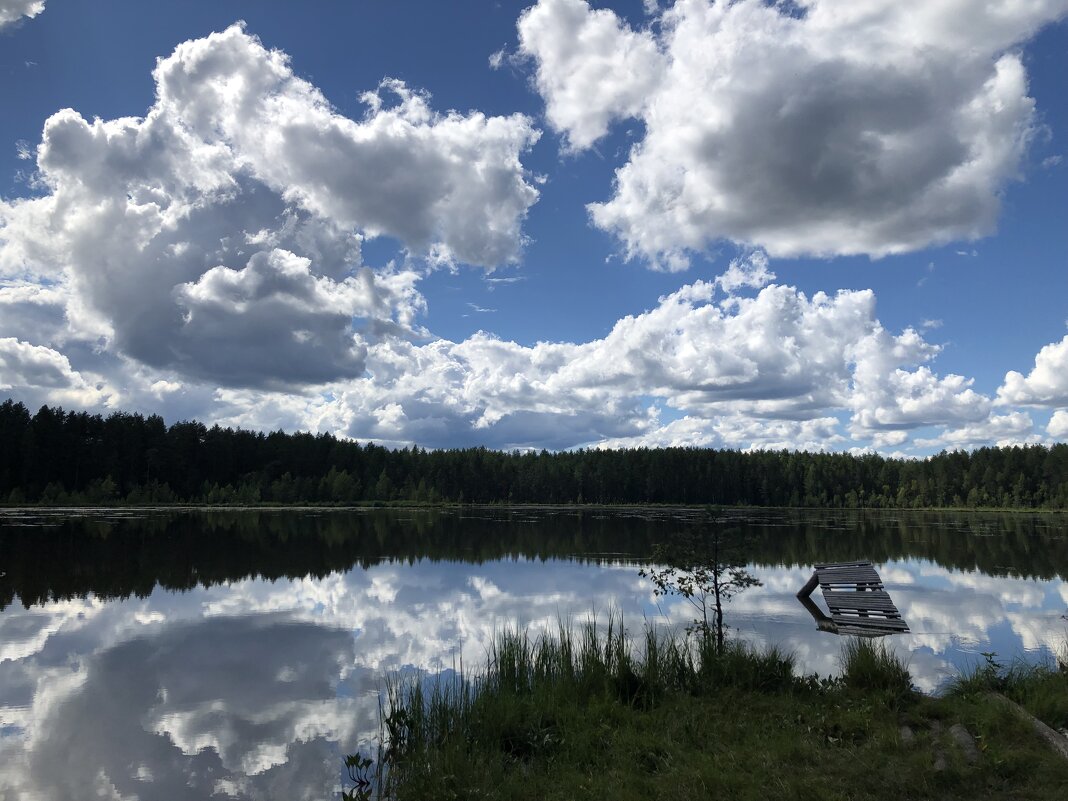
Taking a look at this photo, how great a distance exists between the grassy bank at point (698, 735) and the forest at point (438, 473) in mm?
110590

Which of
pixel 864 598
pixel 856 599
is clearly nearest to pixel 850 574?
pixel 864 598

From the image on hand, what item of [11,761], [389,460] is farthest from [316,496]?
[11,761]

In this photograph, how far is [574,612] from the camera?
23.8 m

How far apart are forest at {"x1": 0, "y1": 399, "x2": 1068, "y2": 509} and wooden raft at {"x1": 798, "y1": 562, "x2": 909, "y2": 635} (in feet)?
353

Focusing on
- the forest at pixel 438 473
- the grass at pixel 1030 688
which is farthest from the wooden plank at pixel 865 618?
the forest at pixel 438 473

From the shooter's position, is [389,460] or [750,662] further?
[389,460]

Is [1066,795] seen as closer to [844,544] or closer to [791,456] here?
[844,544]

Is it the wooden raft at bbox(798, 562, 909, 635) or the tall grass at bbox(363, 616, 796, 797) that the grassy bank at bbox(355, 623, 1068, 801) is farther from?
the wooden raft at bbox(798, 562, 909, 635)

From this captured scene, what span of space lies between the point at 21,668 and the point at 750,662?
16402mm

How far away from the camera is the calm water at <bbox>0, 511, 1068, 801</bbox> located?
1167cm

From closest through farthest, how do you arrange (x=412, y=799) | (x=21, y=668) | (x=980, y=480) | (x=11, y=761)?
1. (x=412, y=799)
2. (x=11, y=761)
3. (x=21, y=668)
4. (x=980, y=480)

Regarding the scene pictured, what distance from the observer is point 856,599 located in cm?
2420

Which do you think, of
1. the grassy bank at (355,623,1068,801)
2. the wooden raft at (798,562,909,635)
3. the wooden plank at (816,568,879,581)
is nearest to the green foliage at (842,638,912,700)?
the grassy bank at (355,623,1068,801)

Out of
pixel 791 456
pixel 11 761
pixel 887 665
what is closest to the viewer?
pixel 11 761
